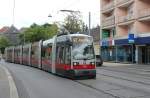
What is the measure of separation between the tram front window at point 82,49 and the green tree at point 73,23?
53560 mm

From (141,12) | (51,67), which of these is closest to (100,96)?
(51,67)

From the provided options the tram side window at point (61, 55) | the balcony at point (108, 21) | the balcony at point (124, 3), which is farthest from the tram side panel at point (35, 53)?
the balcony at point (108, 21)

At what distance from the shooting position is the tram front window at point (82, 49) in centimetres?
2389

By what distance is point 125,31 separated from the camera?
60.9 metres

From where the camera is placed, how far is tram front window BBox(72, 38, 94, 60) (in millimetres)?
23891

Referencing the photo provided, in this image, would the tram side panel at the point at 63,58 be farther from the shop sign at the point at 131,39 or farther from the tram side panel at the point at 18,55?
the tram side panel at the point at 18,55

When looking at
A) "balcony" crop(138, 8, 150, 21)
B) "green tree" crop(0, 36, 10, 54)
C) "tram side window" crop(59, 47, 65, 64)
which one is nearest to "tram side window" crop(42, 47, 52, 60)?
"tram side window" crop(59, 47, 65, 64)

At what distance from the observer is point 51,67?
30.1m

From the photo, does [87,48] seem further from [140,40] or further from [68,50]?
[140,40]

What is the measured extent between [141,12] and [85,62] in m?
31.1

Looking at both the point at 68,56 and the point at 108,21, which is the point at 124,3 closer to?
the point at 108,21

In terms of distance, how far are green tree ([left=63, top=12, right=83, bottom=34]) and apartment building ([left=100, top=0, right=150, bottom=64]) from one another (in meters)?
10.2

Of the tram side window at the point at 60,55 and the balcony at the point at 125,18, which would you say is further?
the balcony at the point at 125,18

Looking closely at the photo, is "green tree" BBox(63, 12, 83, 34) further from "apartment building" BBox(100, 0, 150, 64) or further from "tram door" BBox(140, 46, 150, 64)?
"tram door" BBox(140, 46, 150, 64)
